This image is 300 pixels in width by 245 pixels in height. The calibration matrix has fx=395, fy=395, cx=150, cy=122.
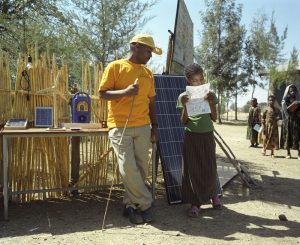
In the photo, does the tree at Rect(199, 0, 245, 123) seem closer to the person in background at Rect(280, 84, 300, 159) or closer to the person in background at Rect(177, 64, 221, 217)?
the person in background at Rect(280, 84, 300, 159)

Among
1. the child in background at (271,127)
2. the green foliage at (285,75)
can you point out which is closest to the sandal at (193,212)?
the child in background at (271,127)

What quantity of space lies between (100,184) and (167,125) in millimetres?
1390

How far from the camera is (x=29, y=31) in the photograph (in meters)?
11.1

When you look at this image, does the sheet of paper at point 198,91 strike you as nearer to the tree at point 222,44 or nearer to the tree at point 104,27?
the tree at point 104,27

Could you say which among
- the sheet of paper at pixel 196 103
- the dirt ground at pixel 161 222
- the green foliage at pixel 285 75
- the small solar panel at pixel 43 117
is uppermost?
the green foliage at pixel 285 75

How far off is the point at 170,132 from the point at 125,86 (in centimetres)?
133

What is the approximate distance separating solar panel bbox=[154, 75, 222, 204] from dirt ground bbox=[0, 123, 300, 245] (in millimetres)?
301

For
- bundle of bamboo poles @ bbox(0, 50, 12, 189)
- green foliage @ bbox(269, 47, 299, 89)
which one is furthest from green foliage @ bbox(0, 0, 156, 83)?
green foliage @ bbox(269, 47, 299, 89)

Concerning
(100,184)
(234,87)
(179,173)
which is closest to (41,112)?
(100,184)

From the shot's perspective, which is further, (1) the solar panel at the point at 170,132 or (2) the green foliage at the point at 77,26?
(2) the green foliage at the point at 77,26

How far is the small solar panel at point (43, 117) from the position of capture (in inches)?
199

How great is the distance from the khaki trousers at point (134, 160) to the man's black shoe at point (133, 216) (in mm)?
52

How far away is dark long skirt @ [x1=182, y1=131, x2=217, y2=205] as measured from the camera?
4.82 metres

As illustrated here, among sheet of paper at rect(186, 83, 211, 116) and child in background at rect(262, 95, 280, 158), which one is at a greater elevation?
sheet of paper at rect(186, 83, 211, 116)
